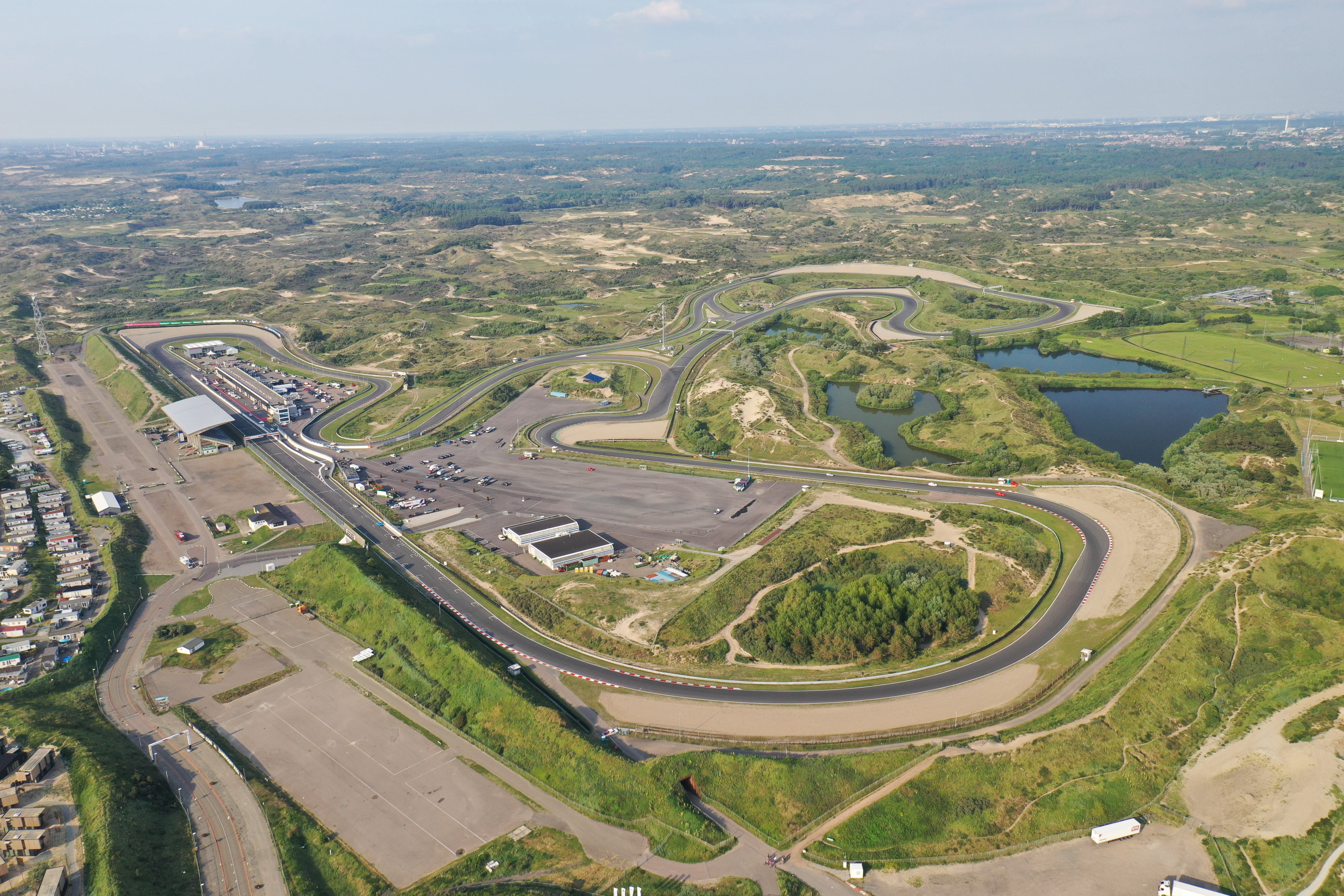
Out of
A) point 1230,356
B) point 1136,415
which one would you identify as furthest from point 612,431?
point 1230,356

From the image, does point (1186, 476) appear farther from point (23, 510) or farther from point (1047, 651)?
point (23, 510)

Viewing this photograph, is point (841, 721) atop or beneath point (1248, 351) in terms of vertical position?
beneath

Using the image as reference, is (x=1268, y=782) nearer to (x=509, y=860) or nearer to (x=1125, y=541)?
(x=1125, y=541)

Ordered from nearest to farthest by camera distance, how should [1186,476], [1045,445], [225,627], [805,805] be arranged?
[805,805] < [225,627] < [1186,476] < [1045,445]

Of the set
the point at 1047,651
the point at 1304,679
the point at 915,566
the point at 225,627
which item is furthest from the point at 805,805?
the point at 225,627

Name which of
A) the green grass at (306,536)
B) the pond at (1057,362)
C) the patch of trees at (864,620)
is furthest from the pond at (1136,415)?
the green grass at (306,536)

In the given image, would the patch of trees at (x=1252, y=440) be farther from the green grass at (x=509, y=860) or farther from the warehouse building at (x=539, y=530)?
the green grass at (x=509, y=860)

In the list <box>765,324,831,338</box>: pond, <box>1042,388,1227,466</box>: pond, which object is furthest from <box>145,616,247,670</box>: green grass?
<box>765,324,831,338</box>: pond
